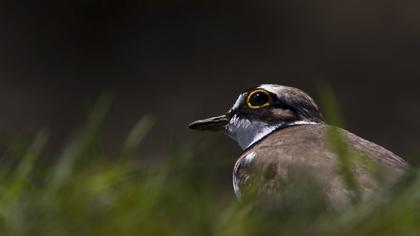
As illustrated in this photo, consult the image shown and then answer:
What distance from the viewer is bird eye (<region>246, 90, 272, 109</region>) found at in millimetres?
10305

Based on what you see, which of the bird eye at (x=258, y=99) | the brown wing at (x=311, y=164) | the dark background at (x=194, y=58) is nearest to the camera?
the brown wing at (x=311, y=164)

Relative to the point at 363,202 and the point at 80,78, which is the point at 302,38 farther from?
the point at 363,202

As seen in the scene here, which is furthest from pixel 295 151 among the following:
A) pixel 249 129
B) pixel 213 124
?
pixel 213 124

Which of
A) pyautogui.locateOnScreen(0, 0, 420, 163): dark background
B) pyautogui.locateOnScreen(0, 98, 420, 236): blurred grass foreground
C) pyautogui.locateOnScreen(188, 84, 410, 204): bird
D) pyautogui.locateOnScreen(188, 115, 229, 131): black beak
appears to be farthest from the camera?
pyautogui.locateOnScreen(0, 0, 420, 163): dark background

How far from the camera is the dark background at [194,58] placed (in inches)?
709

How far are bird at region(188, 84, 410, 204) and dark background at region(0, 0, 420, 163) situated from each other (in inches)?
266

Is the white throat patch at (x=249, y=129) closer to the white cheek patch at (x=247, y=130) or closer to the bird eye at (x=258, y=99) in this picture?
the white cheek patch at (x=247, y=130)

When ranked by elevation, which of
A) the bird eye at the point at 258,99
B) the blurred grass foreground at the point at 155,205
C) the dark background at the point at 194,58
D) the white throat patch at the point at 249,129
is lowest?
the dark background at the point at 194,58

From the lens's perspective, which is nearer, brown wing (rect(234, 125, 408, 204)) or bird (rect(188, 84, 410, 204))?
bird (rect(188, 84, 410, 204))

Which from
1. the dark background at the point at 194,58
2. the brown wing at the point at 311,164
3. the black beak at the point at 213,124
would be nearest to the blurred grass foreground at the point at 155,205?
the brown wing at the point at 311,164

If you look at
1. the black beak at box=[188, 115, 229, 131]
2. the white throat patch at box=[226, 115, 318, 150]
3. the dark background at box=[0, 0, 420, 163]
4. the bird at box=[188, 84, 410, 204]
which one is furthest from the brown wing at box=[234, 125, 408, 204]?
the dark background at box=[0, 0, 420, 163]

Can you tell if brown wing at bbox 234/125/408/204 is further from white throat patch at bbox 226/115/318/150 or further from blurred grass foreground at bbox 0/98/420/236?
white throat patch at bbox 226/115/318/150

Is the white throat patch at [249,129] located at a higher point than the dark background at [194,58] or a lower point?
higher

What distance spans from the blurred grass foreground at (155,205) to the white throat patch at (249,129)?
2.93m
